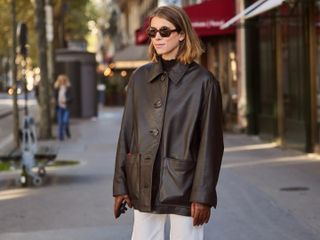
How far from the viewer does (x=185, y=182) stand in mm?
4148

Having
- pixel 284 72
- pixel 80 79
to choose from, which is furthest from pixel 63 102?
pixel 80 79

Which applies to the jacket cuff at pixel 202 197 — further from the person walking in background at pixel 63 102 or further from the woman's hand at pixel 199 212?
the person walking in background at pixel 63 102

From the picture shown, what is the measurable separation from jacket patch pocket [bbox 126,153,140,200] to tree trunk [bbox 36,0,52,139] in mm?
17133

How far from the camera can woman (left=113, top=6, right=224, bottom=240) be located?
4.14m

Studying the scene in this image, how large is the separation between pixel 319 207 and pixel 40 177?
4.42 meters

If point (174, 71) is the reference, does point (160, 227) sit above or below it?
below

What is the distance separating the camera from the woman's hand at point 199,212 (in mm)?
4113

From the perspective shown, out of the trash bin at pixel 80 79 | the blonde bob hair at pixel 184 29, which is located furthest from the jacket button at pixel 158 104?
the trash bin at pixel 80 79

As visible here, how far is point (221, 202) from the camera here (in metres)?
9.64

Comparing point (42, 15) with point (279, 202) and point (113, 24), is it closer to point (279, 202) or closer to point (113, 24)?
point (279, 202)

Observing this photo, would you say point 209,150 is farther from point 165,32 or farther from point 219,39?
point 219,39

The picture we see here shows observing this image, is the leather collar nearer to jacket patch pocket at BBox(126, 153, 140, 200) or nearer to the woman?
the woman

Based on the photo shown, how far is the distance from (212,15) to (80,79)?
1298 centimetres

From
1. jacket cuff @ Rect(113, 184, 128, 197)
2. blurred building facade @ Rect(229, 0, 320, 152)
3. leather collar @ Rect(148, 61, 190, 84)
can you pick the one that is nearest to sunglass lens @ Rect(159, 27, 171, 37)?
leather collar @ Rect(148, 61, 190, 84)
